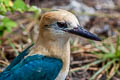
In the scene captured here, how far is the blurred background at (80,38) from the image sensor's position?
328 cm

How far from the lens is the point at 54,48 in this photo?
2.47 m

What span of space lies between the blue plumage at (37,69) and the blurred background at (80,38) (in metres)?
0.61

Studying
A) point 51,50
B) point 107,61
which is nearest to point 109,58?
point 107,61

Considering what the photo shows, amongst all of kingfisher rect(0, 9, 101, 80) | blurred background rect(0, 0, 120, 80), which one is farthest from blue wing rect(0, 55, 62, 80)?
blurred background rect(0, 0, 120, 80)

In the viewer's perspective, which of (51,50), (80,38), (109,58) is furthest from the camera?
(80,38)

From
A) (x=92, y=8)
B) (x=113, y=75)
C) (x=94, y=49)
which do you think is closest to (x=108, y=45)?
(x=94, y=49)

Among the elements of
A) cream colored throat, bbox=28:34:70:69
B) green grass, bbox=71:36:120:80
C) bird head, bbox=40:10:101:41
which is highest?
bird head, bbox=40:10:101:41

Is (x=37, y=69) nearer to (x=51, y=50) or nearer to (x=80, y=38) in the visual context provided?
(x=51, y=50)

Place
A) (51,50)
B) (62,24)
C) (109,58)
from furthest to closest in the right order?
(109,58) → (51,50) → (62,24)

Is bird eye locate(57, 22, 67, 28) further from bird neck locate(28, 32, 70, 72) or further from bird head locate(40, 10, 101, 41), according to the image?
bird neck locate(28, 32, 70, 72)

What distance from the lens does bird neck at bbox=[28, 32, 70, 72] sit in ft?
8.04

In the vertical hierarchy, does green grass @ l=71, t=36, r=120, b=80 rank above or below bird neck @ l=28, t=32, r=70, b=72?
below

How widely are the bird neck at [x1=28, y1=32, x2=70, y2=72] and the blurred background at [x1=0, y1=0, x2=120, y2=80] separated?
53cm

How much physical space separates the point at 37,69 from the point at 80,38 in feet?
4.87
